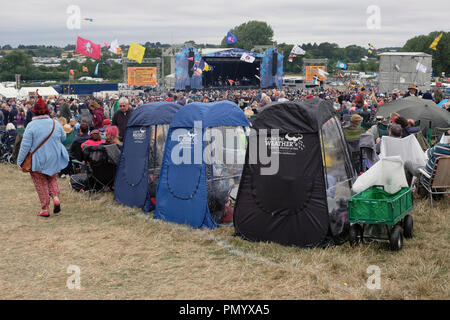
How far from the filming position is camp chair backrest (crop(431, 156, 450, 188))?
643 cm

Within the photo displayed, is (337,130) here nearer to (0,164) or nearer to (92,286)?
(92,286)

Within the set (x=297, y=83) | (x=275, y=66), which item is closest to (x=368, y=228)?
(x=275, y=66)

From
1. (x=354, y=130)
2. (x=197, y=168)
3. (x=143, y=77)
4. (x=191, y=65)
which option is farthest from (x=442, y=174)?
(x=143, y=77)

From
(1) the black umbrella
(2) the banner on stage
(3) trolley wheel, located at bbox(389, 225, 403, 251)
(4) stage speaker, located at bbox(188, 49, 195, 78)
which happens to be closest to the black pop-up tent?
(3) trolley wheel, located at bbox(389, 225, 403, 251)

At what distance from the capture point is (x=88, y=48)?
96.1 ft

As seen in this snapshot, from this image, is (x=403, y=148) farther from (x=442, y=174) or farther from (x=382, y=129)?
(x=382, y=129)

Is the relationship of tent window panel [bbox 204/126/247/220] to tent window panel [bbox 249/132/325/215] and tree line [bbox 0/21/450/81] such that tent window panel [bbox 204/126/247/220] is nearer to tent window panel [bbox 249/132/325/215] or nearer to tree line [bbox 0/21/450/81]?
tent window panel [bbox 249/132/325/215]

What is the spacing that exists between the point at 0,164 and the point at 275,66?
41525 mm

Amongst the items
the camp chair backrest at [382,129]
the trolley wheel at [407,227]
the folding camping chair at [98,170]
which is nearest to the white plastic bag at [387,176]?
the trolley wheel at [407,227]

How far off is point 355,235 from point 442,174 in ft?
6.96

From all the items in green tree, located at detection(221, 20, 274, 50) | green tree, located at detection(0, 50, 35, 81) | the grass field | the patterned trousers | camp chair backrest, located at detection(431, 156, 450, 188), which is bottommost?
the grass field


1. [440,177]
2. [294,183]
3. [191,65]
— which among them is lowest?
[440,177]

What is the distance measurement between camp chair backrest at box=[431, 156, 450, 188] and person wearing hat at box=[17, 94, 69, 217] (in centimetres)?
508
